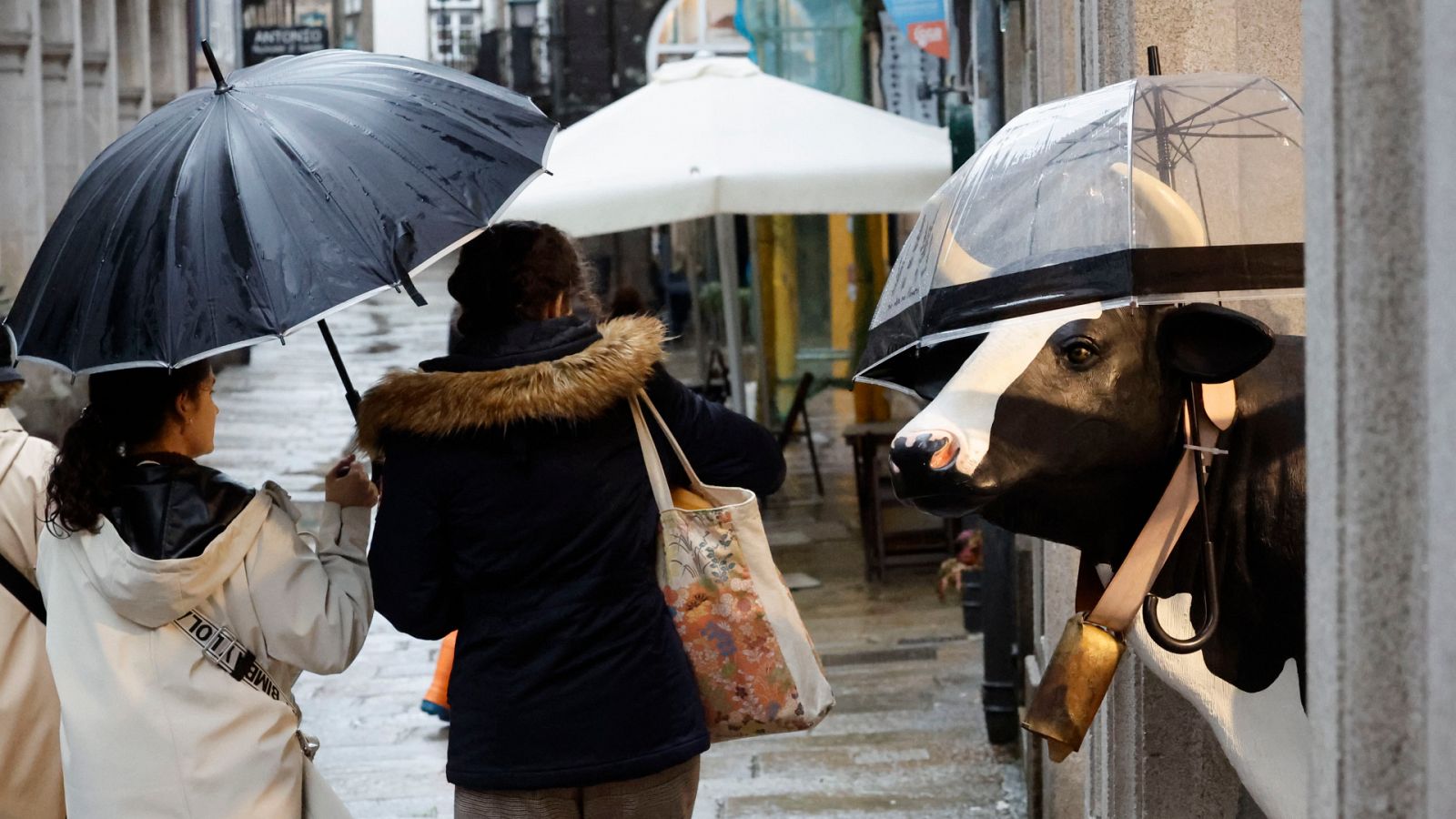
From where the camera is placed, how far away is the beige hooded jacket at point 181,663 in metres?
3.26

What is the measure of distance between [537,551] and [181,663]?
674 mm

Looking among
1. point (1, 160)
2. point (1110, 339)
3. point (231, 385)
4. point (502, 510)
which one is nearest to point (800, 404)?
point (1, 160)

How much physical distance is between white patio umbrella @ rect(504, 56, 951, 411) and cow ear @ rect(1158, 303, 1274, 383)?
6.99 meters

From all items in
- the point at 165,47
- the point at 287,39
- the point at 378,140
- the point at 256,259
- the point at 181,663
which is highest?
the point at 287,39

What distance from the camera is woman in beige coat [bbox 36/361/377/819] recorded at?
129 inches

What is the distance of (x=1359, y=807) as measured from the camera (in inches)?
55.1

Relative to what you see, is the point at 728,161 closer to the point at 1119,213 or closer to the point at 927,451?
the point at 1119,213

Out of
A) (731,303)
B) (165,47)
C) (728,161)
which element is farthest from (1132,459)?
(165,47)

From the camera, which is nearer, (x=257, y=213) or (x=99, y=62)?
(x=257, y=213)

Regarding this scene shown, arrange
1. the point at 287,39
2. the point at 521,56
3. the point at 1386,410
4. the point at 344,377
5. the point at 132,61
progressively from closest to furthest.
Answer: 1. the point at 1386,410
2. the point at 344,377
3. the point at 132,61
4. the point at 287,39
5. the point at 521,56

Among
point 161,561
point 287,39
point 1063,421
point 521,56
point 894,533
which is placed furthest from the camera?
point 521,56

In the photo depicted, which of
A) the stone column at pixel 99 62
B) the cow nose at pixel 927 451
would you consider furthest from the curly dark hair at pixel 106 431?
the stone column at pixel 99 62

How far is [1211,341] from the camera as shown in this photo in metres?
2.32

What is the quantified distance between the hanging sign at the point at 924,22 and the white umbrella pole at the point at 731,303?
181cm
